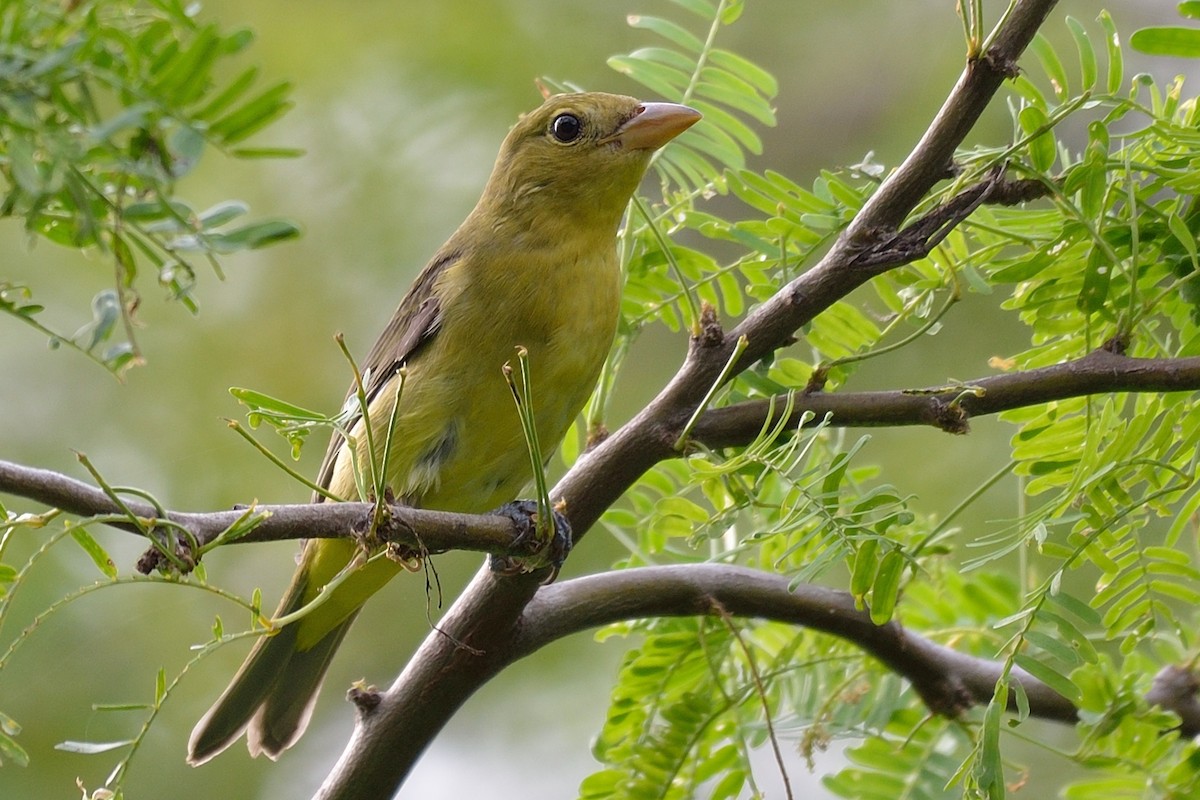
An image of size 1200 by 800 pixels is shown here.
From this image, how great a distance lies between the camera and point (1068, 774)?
6.98 m

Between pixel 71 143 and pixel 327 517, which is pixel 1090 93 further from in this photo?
pixel 71 143

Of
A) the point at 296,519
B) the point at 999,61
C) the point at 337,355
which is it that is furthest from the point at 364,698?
the point at 337,355

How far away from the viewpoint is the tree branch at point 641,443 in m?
2.38

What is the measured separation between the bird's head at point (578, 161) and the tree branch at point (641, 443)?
1.43 meters

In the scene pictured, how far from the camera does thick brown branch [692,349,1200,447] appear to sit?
237 centimetres

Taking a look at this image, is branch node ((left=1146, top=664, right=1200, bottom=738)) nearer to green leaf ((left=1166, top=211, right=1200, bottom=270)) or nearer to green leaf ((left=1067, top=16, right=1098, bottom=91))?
green leaf ((left=1166, top=211, right=1200, bottom=270))

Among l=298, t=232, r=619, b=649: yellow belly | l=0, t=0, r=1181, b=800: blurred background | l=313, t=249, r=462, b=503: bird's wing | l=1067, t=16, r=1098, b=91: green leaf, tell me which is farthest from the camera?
l=0, t=0, r=1181, b=800: blurred background

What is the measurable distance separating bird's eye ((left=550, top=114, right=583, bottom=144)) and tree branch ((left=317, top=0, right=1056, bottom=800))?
70.4 inches

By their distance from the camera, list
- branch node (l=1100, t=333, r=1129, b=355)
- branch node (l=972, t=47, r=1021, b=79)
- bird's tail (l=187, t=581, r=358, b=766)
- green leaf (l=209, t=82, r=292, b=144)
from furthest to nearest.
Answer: bird's tail (l=187, t=581, r=358, b=766)
branch node (l=1100, t=333, r=1129, b=355)
branch node (l=972, t=47, r=1021, b=79)
green leaf (l=209, t=82, r=292, b=144)

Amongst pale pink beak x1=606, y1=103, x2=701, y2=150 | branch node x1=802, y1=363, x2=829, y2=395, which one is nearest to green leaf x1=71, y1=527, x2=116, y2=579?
branch node x1=802, y1=363, x2=829, y2=395

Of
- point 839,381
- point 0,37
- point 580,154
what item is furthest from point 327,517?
point 580,154

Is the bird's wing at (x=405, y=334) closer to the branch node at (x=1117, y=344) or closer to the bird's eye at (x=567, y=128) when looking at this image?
the bird's eye at (x=567, y=128)

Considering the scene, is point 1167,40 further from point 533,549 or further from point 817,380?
point 533,549

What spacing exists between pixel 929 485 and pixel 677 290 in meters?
3.96
